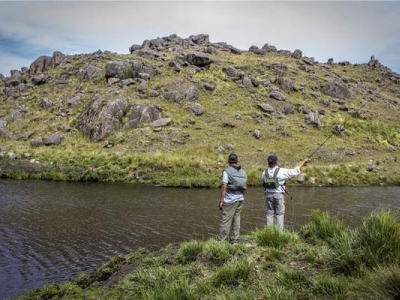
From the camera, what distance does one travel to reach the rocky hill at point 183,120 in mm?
37344

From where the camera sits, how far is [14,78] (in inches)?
2603

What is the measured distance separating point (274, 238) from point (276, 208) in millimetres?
1990

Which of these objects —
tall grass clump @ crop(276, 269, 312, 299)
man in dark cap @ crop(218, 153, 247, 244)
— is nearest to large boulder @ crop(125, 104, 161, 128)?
man in dark cap @ crop(218, 153, 247, 244)

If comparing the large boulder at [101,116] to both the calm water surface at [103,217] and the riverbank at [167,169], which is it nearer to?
the riverbank at [167,169]

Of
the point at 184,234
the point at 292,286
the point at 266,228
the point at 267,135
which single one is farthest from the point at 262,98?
the point at 292,286

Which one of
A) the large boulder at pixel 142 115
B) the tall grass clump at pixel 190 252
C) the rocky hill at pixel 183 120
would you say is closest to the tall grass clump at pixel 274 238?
the tall grass clump at pixel 190 252

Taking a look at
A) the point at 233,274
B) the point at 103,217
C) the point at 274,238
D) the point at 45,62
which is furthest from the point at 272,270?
the point at 45,62

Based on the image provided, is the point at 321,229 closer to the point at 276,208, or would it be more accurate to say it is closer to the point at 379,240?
the point at 276,208

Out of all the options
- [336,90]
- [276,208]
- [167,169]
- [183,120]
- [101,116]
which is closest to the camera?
[276,208]

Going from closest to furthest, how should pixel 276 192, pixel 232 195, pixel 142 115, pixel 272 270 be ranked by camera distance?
pixel 272 270, pixel 232 195, pixel 276 192, pixel 142 115

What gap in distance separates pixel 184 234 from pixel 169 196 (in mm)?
10614

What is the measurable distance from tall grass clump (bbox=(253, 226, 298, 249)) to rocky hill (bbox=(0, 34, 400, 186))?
73.1 feet

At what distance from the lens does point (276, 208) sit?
12359 mm

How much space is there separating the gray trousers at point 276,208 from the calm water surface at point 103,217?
516 centimetres
